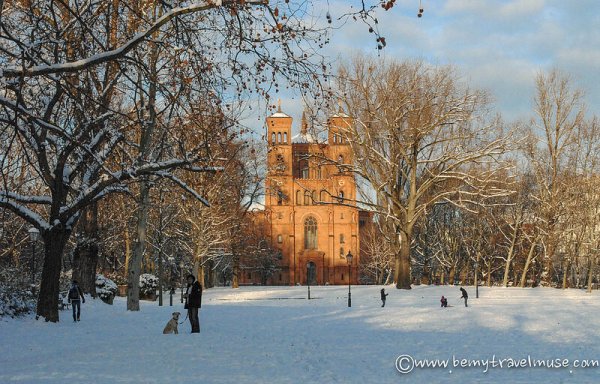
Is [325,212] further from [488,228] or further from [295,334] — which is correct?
[295,334]

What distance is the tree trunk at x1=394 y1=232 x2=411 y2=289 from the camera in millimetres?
39719

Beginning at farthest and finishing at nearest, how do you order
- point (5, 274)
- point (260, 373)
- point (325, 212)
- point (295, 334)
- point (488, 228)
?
point (325, 212)
point (488, 228)
point (5, 274)
point (295, 334)
point (260, 373)

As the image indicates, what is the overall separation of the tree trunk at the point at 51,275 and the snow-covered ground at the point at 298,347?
2.25ft

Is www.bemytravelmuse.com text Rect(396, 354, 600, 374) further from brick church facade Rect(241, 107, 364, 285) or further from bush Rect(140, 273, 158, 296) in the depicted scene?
brick church facade Rect(241, 107, 364, 285)

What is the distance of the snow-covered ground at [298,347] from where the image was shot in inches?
419

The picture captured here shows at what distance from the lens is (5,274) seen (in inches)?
1025

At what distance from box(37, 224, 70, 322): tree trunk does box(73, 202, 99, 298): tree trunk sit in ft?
26.0

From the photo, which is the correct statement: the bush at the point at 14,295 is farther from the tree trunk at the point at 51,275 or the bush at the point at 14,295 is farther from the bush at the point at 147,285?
the bush at the point at 147,285

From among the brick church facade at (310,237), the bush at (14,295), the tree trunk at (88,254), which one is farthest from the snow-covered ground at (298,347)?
the brick church facade at (310,237)

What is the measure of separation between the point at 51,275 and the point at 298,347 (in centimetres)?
866

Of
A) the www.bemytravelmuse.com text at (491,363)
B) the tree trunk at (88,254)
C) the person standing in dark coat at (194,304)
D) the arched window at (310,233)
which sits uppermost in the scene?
the arched window at (310,233)

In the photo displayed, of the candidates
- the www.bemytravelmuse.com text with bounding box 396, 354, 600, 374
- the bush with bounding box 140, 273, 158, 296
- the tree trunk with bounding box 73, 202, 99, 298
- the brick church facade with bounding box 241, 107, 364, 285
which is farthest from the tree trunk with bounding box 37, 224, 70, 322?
the brick church facade with bounding box 241, 107, 364, 285

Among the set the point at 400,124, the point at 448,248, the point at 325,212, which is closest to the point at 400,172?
the point at 400,124

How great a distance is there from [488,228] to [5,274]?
150 feet
